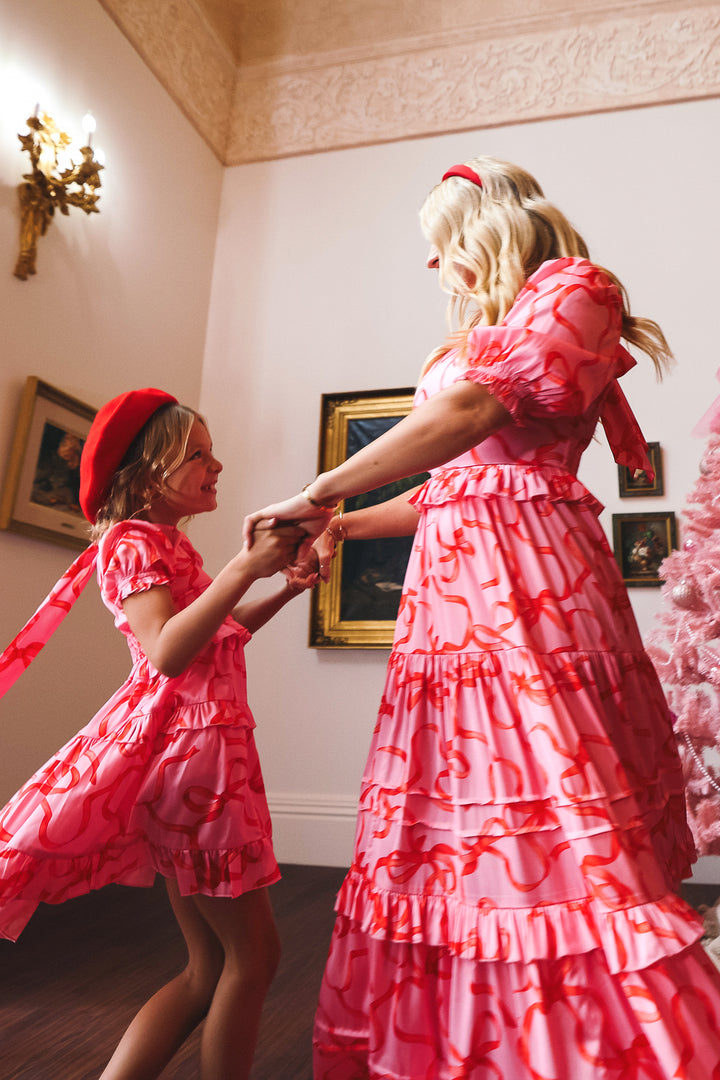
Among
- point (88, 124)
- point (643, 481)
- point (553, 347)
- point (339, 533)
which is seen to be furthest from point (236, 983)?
point (88, 124)

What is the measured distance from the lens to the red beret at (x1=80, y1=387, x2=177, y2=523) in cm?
149

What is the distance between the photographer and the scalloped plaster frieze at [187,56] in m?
3.92

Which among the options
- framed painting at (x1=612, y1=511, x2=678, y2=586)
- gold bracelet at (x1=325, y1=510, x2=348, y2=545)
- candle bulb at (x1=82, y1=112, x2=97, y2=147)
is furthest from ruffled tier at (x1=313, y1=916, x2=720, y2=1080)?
candle bulb at (x1=82, y1=112, x2=97, y2=147)

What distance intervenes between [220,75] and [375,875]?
4.85 metres

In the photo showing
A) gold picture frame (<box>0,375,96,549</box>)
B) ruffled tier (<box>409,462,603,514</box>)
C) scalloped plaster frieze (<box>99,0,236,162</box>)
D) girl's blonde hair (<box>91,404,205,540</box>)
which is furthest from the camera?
scalloped plaster frieze (<box>99,0,236,162</box>)

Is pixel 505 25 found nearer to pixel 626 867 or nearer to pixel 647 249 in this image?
pixel 647 249

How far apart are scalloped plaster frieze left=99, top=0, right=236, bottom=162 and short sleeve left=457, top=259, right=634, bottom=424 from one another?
3609mm

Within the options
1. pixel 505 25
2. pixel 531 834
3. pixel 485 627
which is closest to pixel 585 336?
pixel 485 627

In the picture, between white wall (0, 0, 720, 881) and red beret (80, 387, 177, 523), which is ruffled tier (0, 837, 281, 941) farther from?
white wall (0, 0, 720, 881)

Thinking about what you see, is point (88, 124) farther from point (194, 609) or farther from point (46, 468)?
point (194, 609)

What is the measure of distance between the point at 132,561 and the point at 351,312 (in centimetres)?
315

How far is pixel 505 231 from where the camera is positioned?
1.41 meters

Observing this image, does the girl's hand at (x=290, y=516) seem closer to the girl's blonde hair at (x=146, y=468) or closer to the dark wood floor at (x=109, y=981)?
the girl's blonde hair at (x=146, y=468)

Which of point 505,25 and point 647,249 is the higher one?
point 505,25
